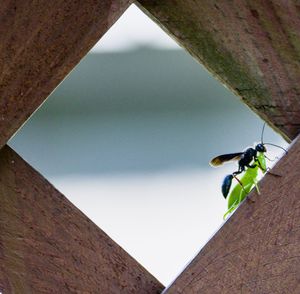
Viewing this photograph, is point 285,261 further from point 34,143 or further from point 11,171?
point 34,143

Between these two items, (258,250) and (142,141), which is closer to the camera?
(258,250)

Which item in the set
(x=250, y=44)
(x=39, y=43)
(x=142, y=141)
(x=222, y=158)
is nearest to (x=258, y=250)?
(x=250, y=44)

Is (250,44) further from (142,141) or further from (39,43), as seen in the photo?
(142,141)

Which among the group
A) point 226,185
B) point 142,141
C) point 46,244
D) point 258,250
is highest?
point 142,141

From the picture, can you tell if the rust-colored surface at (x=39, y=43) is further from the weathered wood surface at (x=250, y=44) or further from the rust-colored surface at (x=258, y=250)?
the rust-colored surface at (x=258, y=250)

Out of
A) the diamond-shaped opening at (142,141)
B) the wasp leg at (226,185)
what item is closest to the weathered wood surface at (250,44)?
the wasp leg at (226,185)

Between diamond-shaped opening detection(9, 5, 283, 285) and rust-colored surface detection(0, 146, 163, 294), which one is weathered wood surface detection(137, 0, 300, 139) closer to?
rust-colored surface detection(0, 146, 163, 294)
